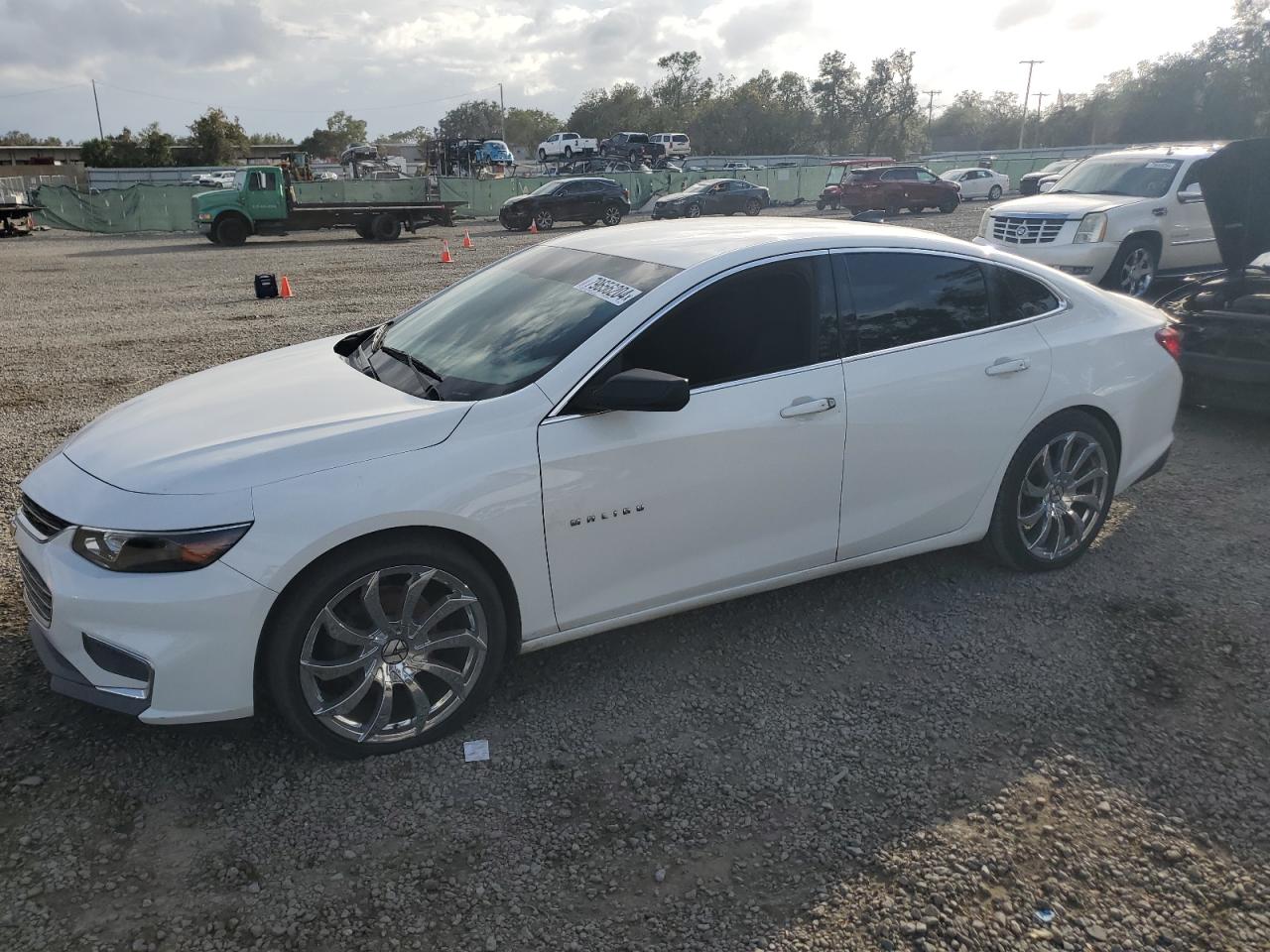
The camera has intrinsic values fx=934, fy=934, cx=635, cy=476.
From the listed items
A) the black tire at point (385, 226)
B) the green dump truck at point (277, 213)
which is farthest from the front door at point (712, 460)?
the black tire at point (385, 226)

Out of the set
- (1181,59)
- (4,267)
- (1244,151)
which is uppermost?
(1181,59)

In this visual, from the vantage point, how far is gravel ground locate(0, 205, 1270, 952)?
8.05ft

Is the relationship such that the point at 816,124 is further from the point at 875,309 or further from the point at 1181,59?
the point at 875,309

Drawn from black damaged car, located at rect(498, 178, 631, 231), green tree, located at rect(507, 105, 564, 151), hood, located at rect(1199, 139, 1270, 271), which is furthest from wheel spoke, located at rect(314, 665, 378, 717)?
green tree, located at rect(507, 105, 564, 151)

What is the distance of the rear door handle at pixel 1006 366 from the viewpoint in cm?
392

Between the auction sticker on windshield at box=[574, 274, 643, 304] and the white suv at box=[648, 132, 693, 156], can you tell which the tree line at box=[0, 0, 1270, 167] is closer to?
the white suv at box=[648, 132, 693, 156]

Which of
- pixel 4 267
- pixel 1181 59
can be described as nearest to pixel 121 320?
pixel 4 267

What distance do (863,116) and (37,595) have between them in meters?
104

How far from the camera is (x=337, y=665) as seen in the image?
2949mm

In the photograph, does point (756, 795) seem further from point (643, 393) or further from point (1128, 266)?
point (1128, 266)

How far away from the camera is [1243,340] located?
20.4ft

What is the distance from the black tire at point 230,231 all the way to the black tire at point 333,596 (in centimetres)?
2555

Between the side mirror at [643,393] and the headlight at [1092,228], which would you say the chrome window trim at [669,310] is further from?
the headlight at [1092,228]

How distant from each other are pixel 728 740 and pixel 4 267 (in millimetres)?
22619
